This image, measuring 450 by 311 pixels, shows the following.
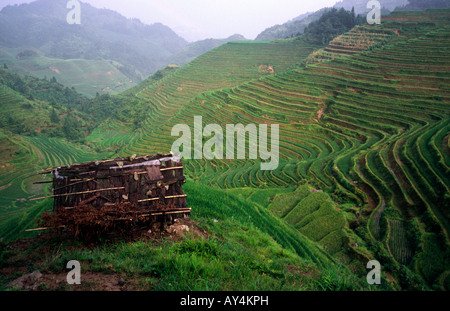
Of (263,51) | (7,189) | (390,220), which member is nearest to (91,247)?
(390,220)

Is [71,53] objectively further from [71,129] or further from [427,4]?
[427,4]

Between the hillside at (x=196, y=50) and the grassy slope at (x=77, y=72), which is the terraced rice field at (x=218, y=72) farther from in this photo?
the hillside at (x=196, y=50)

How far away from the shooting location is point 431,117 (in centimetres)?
1680

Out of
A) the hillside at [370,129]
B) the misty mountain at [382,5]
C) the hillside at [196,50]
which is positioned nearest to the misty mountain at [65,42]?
the hillside at [196,50]

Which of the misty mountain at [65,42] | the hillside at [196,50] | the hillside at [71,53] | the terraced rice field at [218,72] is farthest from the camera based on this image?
the hillside at [196,50]

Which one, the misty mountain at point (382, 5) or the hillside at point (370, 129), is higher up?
the misty mountain at point (382, 5)

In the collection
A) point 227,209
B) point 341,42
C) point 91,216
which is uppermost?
point 341,42

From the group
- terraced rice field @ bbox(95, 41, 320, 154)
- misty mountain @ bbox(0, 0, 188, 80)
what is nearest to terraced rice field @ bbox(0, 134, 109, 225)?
terraced rice field @ bbox(95, 41, 320, 154)

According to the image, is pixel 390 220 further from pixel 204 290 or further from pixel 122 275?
pixel 122 275

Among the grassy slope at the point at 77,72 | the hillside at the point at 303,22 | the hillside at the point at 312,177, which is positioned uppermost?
the hillside at the point at 303,22

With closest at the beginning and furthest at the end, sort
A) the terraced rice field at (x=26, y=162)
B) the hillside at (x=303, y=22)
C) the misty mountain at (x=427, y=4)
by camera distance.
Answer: the terraced rice field at (x=26, y=162) < the misty mountain at (x=427, y=4) < the hillside at (x=303, y=22)

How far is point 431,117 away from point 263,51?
33.2m

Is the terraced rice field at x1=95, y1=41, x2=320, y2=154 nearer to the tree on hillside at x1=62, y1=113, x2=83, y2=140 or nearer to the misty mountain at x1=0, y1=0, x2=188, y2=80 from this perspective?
the tree on hillside at x1=62, y1=113, x2=83, y2=140

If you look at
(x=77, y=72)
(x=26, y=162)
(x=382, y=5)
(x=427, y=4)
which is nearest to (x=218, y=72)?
(x=26, y=162)
